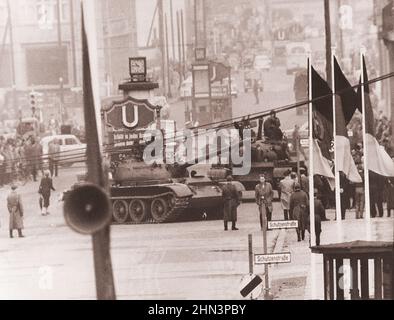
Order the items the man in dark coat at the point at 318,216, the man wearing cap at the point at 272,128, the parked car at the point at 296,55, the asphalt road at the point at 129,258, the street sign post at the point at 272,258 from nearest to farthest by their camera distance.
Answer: the street sign post at the point at 272,258, the asphalt road at the point at 129,258, the man in dark coat at the point at 318,216, the parked car at the point at 296,55, the man wearing cap at the point at 272,128

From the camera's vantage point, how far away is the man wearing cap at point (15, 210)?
600 inches

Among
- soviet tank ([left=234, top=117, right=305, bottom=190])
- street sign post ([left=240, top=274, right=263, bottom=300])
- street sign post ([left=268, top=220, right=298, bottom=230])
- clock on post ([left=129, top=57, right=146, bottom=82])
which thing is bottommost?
street sign post ([left=240, top=274, right=263, bottom=300])

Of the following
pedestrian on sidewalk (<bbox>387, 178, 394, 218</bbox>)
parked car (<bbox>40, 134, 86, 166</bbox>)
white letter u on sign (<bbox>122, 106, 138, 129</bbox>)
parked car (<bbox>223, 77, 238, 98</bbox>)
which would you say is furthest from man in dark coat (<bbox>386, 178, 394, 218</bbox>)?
parked car (<bbox>40, 134, 86, 166</bbox>)

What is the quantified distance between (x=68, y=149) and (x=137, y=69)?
4.12ft

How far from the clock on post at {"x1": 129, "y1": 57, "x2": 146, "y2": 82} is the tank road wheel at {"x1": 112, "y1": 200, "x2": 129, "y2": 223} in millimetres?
1483

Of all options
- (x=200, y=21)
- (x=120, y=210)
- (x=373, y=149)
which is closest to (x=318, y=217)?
(x=373, y=149)

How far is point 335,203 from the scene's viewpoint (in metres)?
15.0

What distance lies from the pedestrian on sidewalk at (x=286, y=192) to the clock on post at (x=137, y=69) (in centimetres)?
203

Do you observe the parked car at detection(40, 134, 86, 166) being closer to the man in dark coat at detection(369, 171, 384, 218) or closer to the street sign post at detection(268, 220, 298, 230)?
the street sign post at detection(268, 220, 298, 230)

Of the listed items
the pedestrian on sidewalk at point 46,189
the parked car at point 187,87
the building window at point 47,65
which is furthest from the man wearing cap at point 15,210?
the parked car at point 187,87

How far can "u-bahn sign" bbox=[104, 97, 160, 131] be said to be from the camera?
15.2 meters

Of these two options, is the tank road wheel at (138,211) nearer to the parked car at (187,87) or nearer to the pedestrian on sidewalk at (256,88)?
the parked car at (187,87)

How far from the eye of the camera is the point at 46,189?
15.0 metres

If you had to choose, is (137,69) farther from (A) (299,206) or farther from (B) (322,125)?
(A) (299,206)
